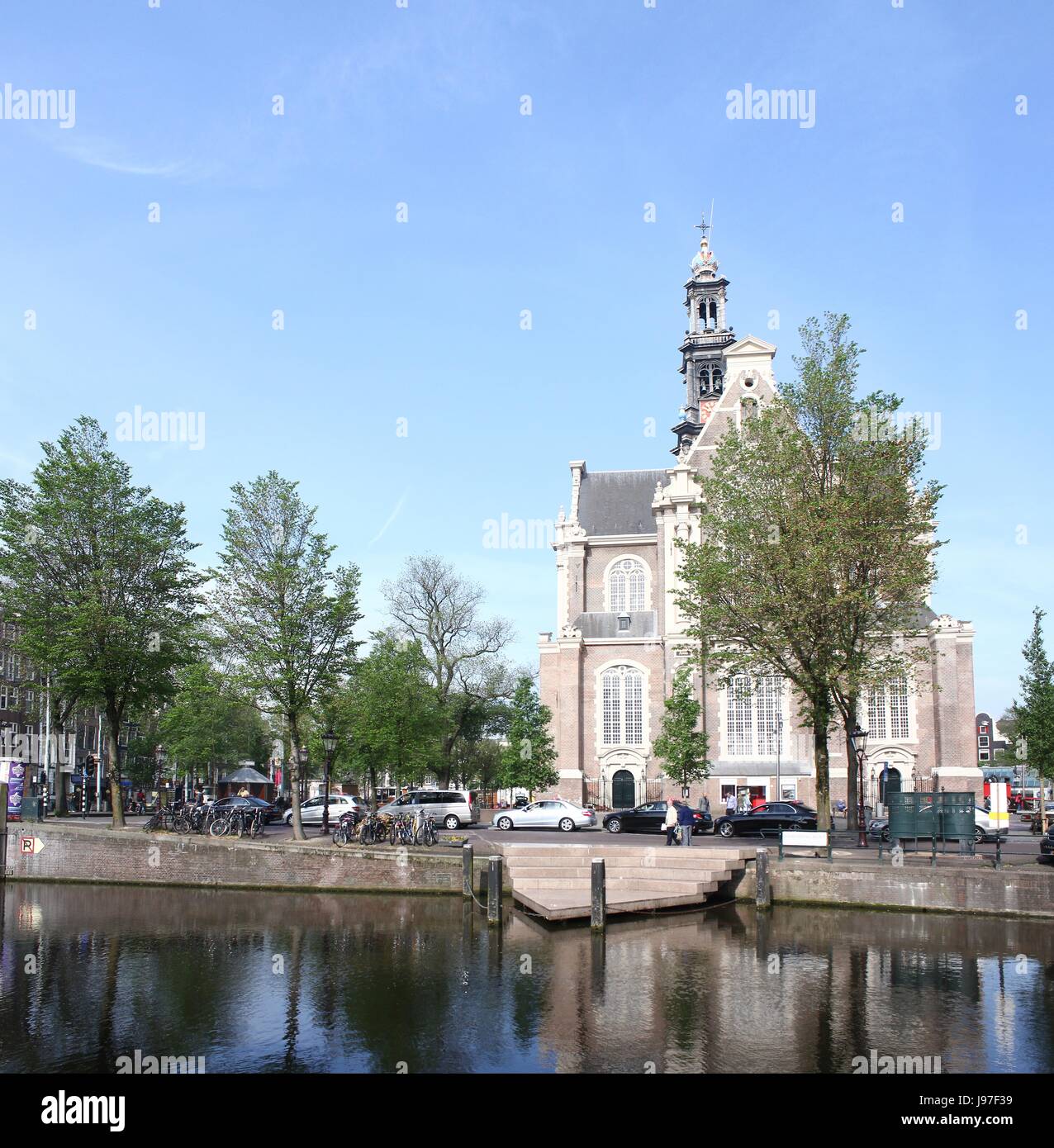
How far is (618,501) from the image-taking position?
72250mm

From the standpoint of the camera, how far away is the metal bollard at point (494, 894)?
2497cm

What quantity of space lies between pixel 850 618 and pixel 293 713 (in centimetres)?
1978

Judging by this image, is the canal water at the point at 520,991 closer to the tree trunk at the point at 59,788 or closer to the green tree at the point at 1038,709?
the tree trunk at the point at 59,788

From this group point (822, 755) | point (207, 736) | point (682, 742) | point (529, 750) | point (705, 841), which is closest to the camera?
point (822, 755)

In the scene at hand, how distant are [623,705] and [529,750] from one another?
8282mm

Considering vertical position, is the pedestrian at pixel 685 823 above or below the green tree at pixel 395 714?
below

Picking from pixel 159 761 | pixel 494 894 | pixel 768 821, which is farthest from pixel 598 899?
pixel 159 761

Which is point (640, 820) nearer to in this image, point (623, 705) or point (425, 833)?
point (425, 833)

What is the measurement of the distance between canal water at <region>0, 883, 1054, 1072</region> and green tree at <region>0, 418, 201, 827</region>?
12.7m

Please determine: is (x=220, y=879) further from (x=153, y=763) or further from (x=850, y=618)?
(x=153, y=763)

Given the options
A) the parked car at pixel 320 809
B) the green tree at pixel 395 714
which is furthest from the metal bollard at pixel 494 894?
the green tree at pixel 395 714

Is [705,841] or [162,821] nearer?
[162,821]

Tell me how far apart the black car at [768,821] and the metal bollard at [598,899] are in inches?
709
